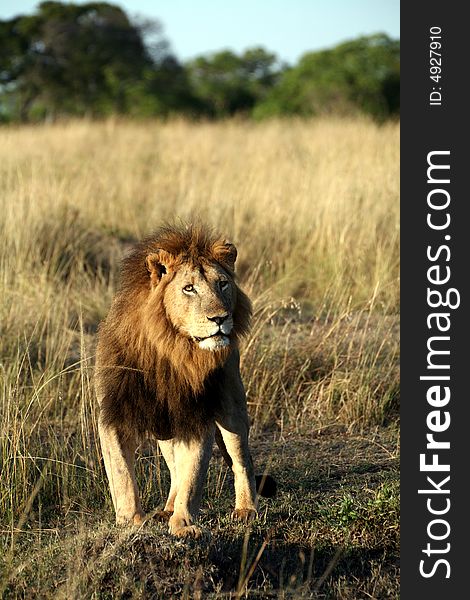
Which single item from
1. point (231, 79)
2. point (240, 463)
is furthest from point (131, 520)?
point (231, 79)

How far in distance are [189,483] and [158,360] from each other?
0.51 metres

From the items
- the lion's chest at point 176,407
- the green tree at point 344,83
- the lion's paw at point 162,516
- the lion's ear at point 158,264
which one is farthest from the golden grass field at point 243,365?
the green tree at point 344,83

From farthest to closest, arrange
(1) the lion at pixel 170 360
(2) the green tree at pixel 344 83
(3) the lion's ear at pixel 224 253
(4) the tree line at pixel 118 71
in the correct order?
1. (4) the tree line at pixel 118 71
2. (2) the green tree at pixel 344 83
3. (3) the lion's ear at pixel 224 253
4. (1) the lion at pixel 170 360

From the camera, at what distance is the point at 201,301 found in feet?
13.9

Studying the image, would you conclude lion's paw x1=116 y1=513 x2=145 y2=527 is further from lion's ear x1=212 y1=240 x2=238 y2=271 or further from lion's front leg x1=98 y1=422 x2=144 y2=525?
lion's ear x1=212 y1=240 x2=238 y2=271

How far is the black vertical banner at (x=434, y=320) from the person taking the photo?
464cm

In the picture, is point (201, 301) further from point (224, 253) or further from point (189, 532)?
point (189, 532)

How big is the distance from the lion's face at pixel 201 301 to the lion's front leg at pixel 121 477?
54cm

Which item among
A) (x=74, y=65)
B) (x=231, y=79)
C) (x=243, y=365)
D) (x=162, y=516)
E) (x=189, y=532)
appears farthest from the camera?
(x=231, y=79)

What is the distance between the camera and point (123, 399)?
178 inches

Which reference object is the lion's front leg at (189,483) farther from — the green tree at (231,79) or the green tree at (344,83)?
the green tree at (231,79)

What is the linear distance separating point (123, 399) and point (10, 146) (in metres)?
9.63

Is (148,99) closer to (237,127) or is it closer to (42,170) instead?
(237,127)

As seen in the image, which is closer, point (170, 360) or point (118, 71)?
point (170, 360)
